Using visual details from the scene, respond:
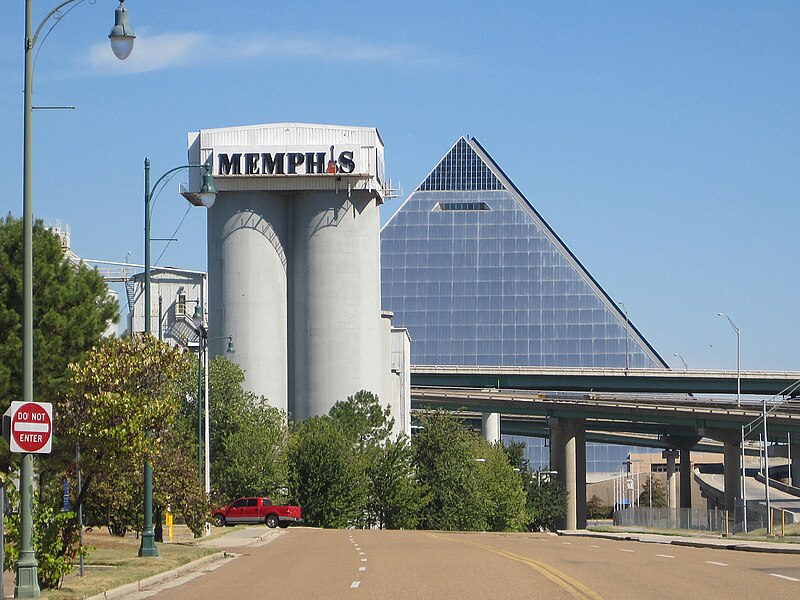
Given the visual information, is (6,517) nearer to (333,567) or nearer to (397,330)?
(333,567)

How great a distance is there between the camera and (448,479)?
86438mm

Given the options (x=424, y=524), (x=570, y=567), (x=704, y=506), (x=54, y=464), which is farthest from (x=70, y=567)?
(x=704, y=506)

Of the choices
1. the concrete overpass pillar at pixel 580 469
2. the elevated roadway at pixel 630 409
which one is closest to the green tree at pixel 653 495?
the elevated roadway at pixel 630 409

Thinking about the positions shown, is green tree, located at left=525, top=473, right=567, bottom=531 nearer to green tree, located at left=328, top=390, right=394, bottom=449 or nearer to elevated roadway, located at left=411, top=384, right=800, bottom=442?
elevated roadway, located at left=411, top=384, right=800, bottom=442

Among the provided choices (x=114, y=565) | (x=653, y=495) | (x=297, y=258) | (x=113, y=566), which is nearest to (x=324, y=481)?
(x=297, y=258)

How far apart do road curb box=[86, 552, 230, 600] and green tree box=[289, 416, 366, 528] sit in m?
41.6

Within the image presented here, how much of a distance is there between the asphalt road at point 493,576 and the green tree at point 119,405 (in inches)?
121

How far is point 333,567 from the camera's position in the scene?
29.2 m

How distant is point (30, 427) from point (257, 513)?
46772 millimetres

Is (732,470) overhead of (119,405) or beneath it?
beneath

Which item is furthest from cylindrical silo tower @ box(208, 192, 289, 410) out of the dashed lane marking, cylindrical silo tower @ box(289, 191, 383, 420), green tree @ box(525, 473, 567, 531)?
the dashed lane marking

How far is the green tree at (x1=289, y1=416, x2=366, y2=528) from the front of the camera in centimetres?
7562

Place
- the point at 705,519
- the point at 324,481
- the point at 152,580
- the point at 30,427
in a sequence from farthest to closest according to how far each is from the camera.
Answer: the point at 705,519 → the point at 324,481 → the point at 152,580 → the point at 30,427

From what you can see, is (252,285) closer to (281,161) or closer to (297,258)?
(297,258)
